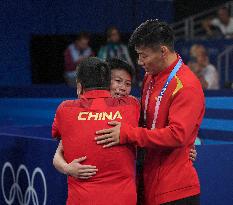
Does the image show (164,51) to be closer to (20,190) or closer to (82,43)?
A: (20,190)

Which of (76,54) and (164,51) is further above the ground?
(164,51)

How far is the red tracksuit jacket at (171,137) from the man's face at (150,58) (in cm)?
4

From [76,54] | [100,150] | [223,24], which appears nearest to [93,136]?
[100,150]

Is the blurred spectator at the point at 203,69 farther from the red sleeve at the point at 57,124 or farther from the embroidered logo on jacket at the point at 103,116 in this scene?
the embroidered logo on jacket at the point at 103,116

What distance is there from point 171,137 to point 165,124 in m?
0.17

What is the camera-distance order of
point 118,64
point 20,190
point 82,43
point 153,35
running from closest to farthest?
point 153,35
point 118,64
point 20,190
point 82,43

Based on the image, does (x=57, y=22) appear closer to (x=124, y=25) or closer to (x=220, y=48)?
(x=124, y=25)

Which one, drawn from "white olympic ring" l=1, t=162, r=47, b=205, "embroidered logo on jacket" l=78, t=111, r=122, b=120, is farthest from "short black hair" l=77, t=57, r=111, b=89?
"white olympic ring" l=1, t=162, r=47, b=205

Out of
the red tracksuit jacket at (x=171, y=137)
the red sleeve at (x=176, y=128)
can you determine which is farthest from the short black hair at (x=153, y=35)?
the red sleeve at (x=176, y=128)

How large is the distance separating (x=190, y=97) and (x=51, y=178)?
1.75 meters

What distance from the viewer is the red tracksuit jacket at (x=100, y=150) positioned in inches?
134

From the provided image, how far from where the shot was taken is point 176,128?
10.9ft

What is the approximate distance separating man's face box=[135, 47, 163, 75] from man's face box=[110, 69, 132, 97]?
695 millimetres

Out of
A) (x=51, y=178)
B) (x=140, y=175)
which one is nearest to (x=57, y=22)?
(x=51, y=178)
